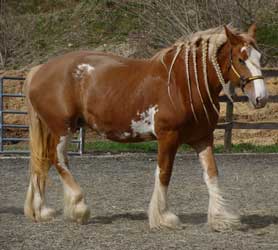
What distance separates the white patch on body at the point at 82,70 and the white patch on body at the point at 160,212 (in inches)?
53.0

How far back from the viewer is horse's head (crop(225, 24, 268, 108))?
6074 millimetres

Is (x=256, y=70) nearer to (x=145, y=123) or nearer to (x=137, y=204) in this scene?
(x=145, y=123)

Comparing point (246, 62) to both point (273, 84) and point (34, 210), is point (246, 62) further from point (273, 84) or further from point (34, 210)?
point (273, 84)

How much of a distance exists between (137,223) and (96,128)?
1.00 metres

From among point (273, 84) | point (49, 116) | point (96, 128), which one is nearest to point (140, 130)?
point (96, 128)

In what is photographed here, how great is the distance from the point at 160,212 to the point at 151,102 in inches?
39.7

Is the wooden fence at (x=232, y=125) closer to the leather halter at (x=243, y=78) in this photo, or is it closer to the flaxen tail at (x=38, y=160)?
the flaxen tail at (x=38, y=160)

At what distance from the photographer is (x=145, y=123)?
6559 millimetres

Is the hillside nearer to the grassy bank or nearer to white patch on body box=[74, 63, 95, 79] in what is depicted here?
the grassy bank

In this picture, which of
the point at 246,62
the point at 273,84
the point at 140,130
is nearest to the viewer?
the point at 246,62

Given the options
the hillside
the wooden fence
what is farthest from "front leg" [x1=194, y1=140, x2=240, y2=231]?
the hillside

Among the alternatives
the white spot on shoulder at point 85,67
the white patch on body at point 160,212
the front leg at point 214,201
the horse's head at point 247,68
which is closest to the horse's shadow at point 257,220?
the front leg at point 214,201

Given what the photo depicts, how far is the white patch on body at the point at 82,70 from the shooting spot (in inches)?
272

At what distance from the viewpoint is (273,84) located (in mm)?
17938
